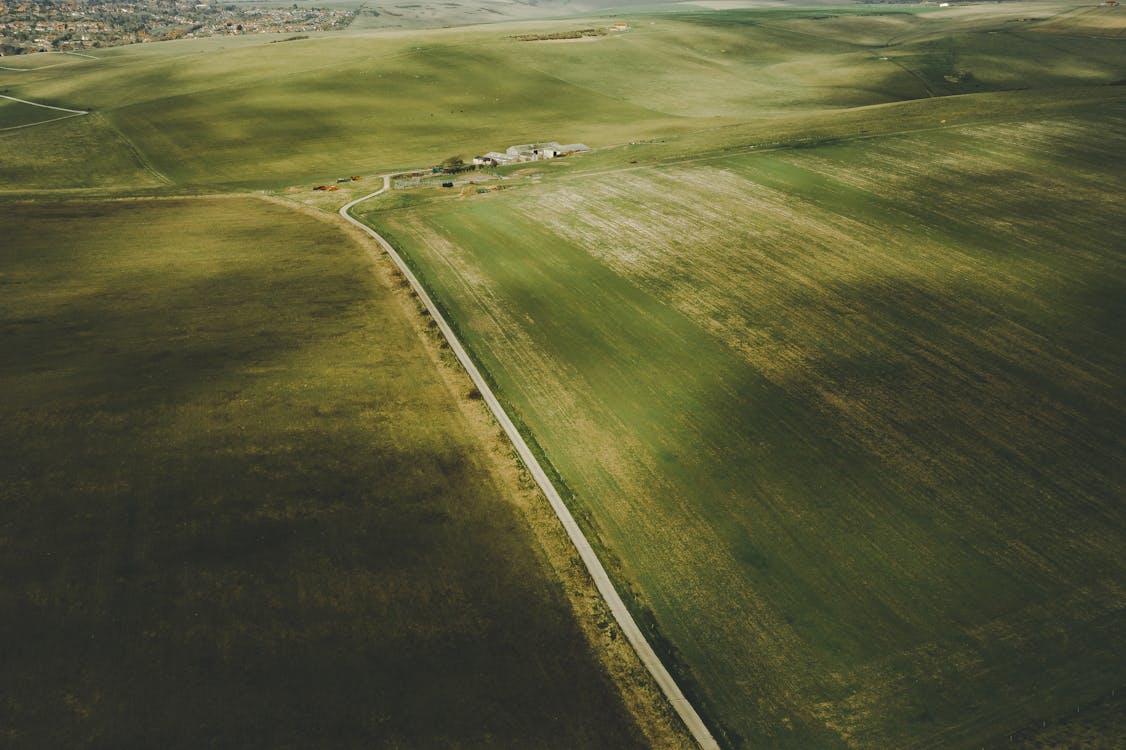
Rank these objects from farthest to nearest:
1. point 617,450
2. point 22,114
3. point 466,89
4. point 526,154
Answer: point 466,89, point 22,114, point 526,154, point 617,450

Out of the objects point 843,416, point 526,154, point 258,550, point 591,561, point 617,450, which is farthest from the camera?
point 526,154

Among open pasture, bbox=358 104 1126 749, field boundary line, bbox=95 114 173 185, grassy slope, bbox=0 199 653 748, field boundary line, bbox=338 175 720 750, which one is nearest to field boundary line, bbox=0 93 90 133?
field boundary line, bbox=95 114 173 185

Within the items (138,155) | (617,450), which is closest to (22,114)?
(138,155)

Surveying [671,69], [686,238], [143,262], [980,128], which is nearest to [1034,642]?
[686,238]

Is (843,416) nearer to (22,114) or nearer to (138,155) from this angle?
(138,155)

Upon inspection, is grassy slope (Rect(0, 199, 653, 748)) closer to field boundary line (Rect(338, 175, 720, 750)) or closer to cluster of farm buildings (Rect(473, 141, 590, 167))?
field boundary line (Rect(338, 175, 720, 750))

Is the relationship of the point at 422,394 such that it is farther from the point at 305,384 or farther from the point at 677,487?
the point at 677,487

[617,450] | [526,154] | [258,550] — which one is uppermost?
[526,154]
